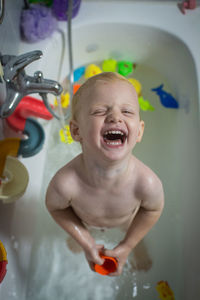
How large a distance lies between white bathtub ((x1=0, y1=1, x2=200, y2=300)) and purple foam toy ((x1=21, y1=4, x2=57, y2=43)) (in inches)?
1.4

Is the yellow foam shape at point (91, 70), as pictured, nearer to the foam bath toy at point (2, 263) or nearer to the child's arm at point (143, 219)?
the child's arm at point (143, 219)

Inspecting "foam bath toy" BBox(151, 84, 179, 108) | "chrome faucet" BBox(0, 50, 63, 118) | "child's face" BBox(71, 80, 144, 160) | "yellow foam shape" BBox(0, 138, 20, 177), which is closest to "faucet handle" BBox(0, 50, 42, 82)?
"chrome faucet" BBox(0, 50, 63, 118)

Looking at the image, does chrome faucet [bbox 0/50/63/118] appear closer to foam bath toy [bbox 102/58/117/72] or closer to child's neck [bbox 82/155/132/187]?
child's neck [bbox 82/155/132/187]

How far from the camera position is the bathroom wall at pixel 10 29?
88 centimetres

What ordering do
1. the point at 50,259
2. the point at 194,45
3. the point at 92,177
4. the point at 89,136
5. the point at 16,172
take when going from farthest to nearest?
the point at 194,45, the point at 50,259, the point at 16,172, the point at 92,177, the point at 89,136

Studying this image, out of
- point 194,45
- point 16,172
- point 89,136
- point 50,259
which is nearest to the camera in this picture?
point 89,136

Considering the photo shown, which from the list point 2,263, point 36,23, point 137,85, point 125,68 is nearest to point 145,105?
point 137,85

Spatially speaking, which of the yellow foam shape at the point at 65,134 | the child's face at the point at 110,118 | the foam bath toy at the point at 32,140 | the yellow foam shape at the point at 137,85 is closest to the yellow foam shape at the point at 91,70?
the yellow foam shape at the point at 137,85

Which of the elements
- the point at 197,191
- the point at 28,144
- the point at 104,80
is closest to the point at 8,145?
the point at 28,144

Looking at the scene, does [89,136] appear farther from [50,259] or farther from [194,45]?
[194,45]

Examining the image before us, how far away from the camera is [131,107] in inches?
24.6

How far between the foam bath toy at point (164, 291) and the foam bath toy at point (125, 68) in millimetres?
932

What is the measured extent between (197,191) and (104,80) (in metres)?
0.59

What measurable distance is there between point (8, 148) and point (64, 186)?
0.34 metres
